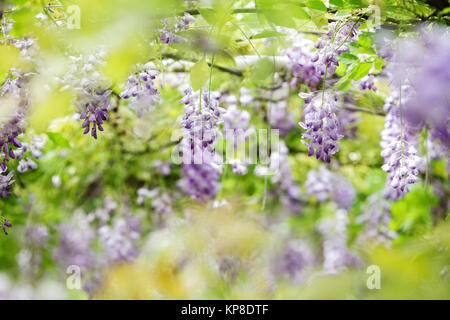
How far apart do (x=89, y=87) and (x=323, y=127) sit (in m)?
0.44

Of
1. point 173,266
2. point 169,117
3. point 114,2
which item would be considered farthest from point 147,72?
point 173,266

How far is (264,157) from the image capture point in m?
1.67

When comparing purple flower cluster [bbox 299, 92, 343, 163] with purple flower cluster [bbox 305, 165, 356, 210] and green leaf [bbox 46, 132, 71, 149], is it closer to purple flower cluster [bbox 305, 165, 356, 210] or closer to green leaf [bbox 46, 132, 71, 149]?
green leaf [bbox 46, 132, 71, 149]

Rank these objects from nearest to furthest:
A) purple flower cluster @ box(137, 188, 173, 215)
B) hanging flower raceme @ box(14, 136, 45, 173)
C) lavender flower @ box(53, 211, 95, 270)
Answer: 1. hanging flower raceme @ box(14, 136, 45, 173)
2. purple flower cluster @ box(137, 188, 173, 215)
3. lavender flower @ box(53, 211, 95, 270)

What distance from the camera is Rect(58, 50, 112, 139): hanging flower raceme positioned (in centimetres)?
76

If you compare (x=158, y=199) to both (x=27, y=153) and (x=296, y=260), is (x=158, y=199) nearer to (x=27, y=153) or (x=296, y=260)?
(x=27, y=153)

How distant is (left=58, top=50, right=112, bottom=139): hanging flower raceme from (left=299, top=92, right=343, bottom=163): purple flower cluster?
385mm

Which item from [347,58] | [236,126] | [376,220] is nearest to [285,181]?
[376,220]

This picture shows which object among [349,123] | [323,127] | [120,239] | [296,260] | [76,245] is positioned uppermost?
[349,123]

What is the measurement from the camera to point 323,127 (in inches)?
33.1

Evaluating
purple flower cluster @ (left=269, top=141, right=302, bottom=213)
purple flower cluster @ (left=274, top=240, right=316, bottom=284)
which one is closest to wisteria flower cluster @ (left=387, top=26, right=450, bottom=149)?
purple flower cluster @ (left=269, top=141, right=302, bottom=213)

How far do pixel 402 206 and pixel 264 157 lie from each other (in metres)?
0.78

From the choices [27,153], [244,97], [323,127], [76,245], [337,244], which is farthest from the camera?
[76,245]

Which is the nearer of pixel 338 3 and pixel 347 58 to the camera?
pixel 338 3
